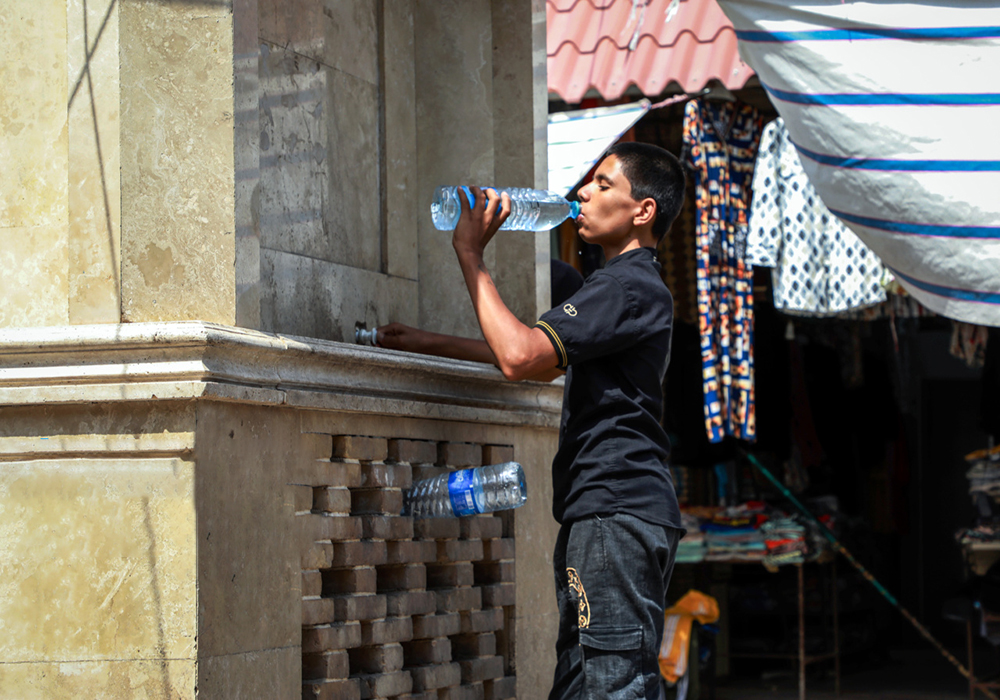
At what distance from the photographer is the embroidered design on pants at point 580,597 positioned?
291 cm

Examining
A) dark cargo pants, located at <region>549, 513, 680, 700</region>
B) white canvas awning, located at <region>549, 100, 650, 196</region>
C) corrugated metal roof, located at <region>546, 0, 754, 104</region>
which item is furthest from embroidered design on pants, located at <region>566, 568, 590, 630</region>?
corrugated metal roof, located at <region>546, 0, 754, 104</region>

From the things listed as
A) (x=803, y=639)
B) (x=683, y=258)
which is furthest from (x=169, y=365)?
(x=803, y=639)

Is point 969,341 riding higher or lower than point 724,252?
lower

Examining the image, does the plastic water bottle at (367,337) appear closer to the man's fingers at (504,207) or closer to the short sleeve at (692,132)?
the man's fingers at (504,207)

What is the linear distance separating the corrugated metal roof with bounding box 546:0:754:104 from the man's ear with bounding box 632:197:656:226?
2.58m

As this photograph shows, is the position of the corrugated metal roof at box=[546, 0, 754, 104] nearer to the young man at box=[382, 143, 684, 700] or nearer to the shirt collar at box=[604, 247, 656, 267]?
the shirt collar at box=[604, 247, 656, 267]

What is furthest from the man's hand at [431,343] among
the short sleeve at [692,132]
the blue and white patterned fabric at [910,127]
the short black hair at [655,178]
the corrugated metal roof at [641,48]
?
the short sleeve at [692,132]

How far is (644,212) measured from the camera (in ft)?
10.7

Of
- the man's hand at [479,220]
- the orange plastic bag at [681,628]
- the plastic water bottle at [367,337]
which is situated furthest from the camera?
the orange plastic bag at [681,628]

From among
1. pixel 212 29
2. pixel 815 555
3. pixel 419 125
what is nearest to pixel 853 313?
pixel 815 555

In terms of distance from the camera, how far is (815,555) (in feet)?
24.6

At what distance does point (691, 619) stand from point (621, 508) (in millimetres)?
4135

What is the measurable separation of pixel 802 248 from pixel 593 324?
345cm

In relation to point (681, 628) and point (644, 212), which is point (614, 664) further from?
point (681, 628)
